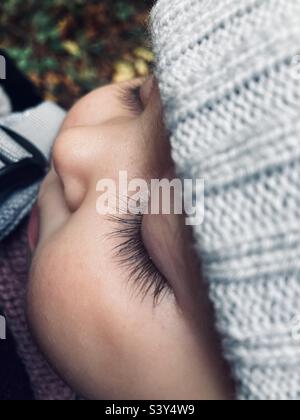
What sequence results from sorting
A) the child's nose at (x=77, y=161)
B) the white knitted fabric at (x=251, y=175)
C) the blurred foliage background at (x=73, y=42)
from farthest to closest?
the blurred foliage background at (x=73, y=42) → the child's nose at (x=77, y=161) → the white knitted fabric at (x=251, y=175)

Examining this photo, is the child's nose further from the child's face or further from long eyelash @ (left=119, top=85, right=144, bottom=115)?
long eyelash @ (left=119, top=85, right=144, bottom=115)

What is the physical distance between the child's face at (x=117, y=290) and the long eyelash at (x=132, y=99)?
6cm

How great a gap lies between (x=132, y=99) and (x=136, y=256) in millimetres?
358

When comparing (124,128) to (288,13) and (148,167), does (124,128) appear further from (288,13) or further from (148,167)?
(288,13)

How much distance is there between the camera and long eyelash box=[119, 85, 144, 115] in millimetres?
851

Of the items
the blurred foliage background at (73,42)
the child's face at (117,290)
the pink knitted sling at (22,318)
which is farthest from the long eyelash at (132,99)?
the blurred foliage background at (73,42)

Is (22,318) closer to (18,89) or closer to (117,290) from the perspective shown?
(117,290)

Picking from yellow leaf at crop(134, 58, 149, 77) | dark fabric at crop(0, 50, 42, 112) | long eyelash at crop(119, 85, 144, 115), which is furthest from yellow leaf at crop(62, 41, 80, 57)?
long eyelash at crop(119, 85, 144, 115)

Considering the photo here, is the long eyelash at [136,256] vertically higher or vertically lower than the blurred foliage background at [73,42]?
lower

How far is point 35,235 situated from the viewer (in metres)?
0.85

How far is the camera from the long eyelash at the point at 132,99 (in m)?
0.85

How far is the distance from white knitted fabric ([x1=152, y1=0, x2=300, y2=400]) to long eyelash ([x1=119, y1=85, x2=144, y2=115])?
0.32 m

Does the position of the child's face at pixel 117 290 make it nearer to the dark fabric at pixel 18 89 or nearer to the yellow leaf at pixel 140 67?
the dark fabric at pixel 18 89
